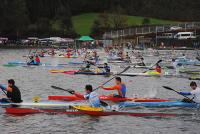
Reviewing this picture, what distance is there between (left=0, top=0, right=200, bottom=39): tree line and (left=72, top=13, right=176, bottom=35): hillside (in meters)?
3.34

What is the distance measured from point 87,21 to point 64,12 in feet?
60.1

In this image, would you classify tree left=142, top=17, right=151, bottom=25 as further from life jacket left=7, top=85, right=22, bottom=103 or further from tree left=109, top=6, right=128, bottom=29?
life jacket left=7, top=85, right=22, bottom=103

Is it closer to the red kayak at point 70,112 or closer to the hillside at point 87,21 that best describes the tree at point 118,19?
the hillside at point 87,21

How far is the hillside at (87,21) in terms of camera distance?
165 meters

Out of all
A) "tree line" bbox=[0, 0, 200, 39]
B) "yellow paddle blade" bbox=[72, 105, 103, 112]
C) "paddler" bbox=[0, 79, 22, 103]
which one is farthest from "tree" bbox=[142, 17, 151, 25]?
"yellow paddle blade" bbox=[72, 105, 103, 112]

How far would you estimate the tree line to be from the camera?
143000mm

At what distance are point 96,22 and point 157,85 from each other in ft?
356

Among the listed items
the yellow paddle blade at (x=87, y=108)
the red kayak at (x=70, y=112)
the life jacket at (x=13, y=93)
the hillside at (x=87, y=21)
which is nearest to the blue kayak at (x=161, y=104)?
the red kayak at (x=70, y=112)

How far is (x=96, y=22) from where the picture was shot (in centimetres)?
15450

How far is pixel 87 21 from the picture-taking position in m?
175

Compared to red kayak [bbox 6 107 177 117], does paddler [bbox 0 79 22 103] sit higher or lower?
higher

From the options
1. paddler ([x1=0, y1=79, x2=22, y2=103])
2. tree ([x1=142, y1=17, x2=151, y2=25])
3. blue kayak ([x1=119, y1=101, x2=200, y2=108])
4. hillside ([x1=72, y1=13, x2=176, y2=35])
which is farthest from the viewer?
tree ([x1=142, y1=17, x2=151, y2=25])

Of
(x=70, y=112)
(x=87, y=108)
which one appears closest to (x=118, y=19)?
(x=70, y=112)

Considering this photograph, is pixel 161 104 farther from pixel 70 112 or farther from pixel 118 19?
pixel 118 19
